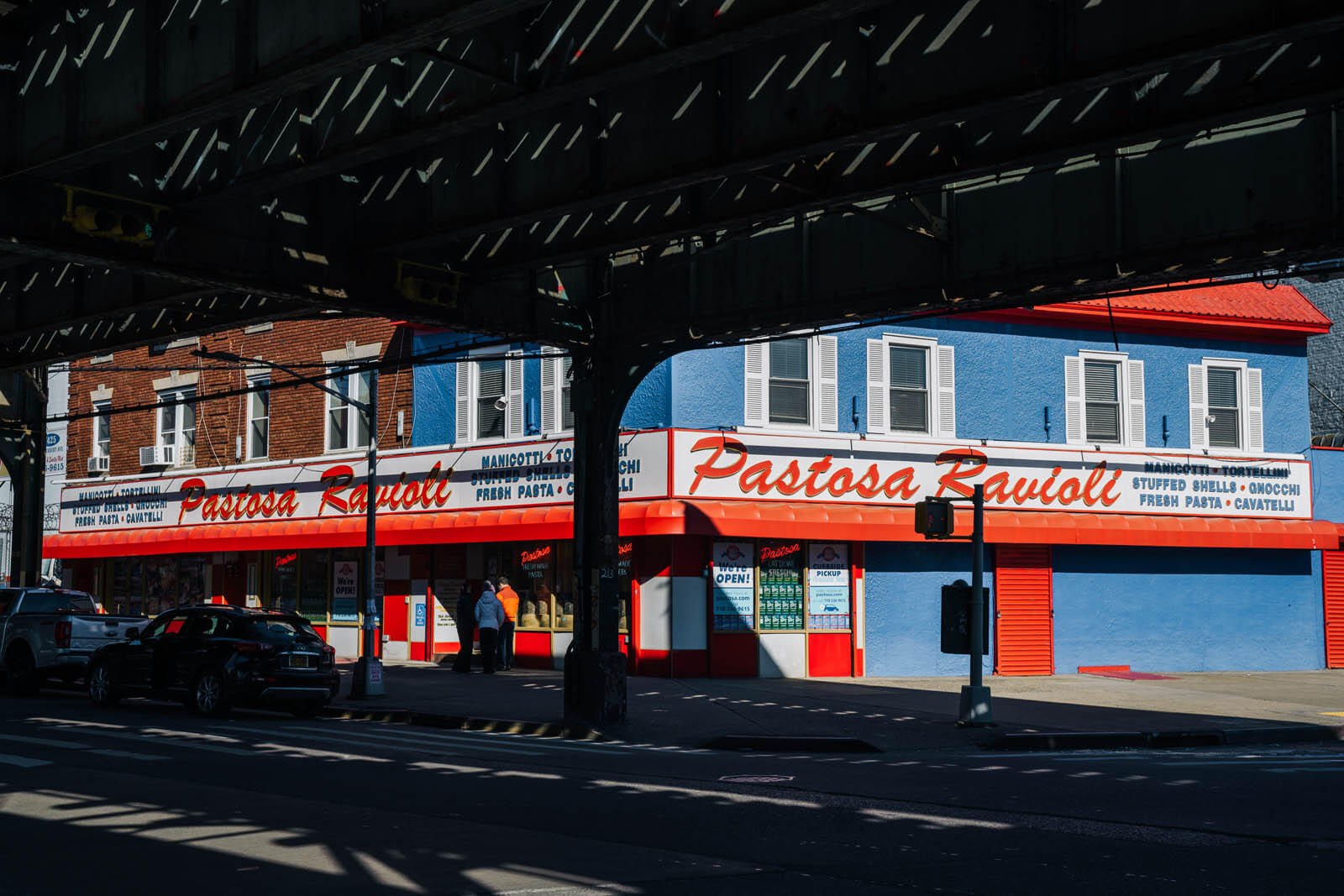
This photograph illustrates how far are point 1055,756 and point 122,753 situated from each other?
10124mm

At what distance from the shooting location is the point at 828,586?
90.0ft

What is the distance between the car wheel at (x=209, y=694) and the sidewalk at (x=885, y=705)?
203 cm

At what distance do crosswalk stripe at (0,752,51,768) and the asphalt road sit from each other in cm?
4

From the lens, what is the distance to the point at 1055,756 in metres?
15.9

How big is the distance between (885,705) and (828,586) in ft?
20.0

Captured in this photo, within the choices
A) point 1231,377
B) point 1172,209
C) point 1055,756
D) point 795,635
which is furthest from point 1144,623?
point 1172,209

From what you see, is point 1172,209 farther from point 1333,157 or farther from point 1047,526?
point 1047,526

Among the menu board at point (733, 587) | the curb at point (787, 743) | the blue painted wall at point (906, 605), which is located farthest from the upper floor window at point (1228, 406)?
the curb at point (787, 743)

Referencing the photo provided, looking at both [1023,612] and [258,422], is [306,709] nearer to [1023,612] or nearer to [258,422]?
[1023,612]

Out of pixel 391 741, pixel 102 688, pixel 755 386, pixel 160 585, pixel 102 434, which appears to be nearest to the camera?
pixel 391 741

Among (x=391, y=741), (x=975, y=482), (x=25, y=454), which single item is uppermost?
(x=25, y=454)

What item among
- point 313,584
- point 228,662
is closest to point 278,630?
point 228,662

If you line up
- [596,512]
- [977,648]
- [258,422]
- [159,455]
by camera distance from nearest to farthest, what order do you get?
[977,648]
[596,512]
[258,422]
[159,455]

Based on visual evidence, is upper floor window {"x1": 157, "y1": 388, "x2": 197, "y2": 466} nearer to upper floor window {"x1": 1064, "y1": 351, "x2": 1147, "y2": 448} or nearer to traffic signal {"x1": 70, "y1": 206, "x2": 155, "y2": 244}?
upper floor window {"x1": 1064, "y1": 351, "x2": 1147, "y2": 448}
